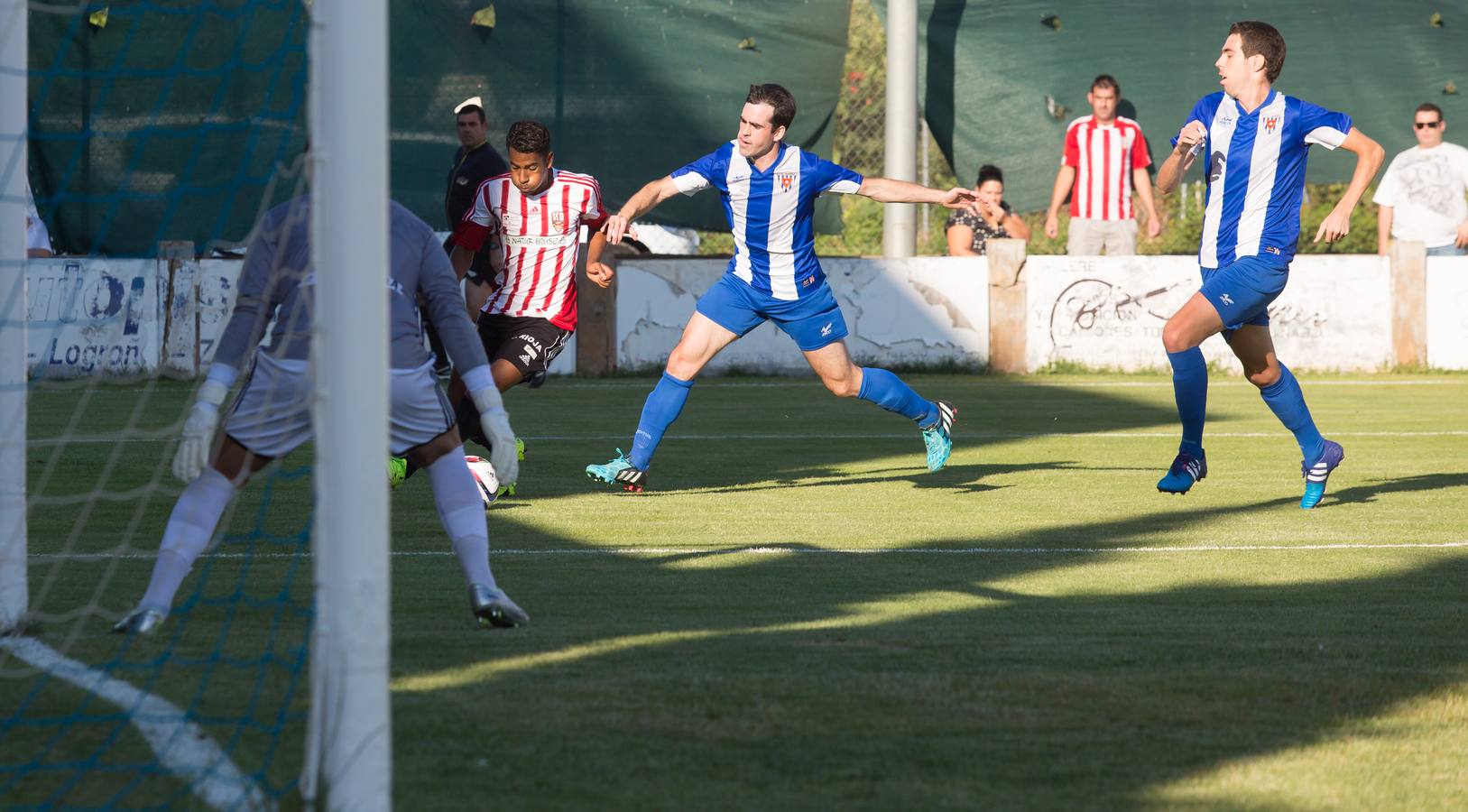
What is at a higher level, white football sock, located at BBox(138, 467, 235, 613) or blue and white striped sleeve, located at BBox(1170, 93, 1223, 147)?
blue and white striped sleeve, located at BBox(1170, 93, 1223, 147)

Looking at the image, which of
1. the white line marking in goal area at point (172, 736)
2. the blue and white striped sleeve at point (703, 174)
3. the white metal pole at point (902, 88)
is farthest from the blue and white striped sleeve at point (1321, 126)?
the white metal pole at point (902, 88)

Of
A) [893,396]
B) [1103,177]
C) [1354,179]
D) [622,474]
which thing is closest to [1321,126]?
[1354,179]

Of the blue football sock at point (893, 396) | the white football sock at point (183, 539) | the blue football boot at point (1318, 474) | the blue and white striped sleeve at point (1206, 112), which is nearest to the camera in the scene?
the white football sock at point (183, 539)

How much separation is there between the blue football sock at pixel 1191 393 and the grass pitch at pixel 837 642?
1.13 ft

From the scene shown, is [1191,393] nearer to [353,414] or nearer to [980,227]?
[353,414]

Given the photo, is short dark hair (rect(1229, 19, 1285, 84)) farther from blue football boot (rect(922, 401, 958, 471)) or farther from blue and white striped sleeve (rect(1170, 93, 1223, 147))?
blue football boot (rect(922, 401, 958, 471))

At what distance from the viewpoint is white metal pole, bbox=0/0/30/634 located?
17.0 ft

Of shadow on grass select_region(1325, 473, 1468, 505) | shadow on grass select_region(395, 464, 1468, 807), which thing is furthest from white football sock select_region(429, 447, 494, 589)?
shadow on grass select_region(1325, 473, 1468, 505)

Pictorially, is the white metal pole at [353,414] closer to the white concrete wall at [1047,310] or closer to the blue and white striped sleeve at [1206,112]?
the blue and white striped sleeve at [1206,112]

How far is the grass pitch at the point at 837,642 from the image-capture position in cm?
384

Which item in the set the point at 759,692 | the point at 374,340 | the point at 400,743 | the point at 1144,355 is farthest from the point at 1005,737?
the point at 1144,355

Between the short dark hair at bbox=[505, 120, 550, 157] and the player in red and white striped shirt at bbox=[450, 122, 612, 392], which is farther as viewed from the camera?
the player in red and white striped shirt at bbox=[450, 122, 612, 392]

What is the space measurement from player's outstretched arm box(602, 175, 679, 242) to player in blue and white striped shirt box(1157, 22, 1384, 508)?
234cm

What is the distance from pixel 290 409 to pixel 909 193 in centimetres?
440
